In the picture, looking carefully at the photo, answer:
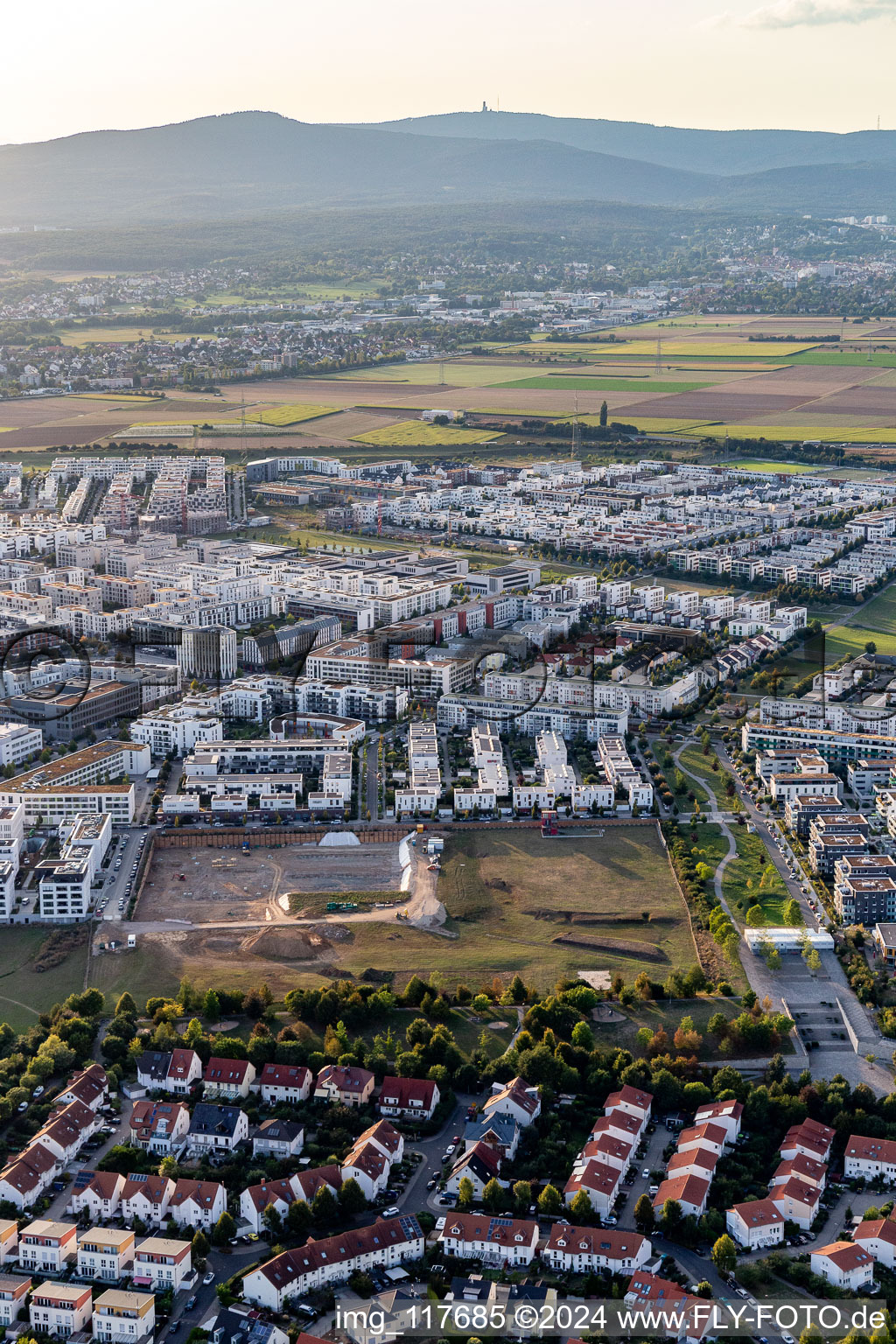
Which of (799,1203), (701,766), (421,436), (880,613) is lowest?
(880,613)

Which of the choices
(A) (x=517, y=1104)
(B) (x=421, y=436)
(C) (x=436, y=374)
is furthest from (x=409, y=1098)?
(C) (x=436, y=374)

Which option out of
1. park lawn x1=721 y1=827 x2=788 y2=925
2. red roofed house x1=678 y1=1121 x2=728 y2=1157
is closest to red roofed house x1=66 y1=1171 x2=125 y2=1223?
red roofed house x1=678 y1=1121 x2=728 y2=1157

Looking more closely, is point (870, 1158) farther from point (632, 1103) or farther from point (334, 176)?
point (334, 176)

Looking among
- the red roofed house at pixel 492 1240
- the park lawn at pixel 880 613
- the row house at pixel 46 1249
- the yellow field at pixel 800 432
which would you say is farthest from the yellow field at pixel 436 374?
the row house at pixel 46 1249

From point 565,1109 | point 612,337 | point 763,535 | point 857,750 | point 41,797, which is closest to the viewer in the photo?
point 565,1109

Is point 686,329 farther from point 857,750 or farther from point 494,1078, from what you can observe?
point 494,1078

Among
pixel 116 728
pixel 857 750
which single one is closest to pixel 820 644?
pixel 857 750

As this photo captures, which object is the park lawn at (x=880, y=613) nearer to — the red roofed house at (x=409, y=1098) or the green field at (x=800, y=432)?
the green field at (x=800, y=432)
